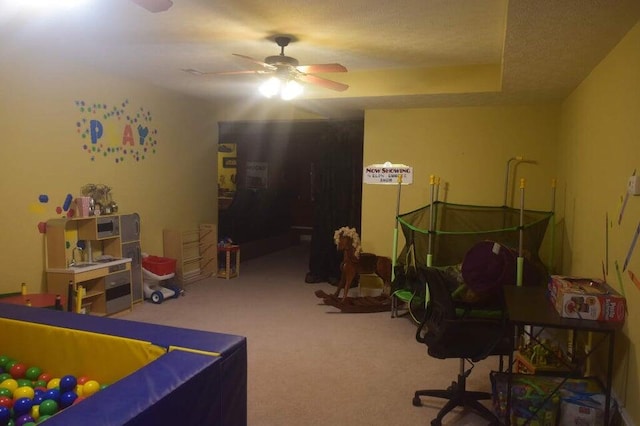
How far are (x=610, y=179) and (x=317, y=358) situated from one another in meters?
2.29

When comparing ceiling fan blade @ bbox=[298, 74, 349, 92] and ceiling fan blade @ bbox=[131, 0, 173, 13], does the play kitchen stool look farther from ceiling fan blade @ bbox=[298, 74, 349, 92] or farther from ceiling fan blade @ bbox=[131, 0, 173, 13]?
ceiling fan blade @ bbox=[131, 0, 173, 13]

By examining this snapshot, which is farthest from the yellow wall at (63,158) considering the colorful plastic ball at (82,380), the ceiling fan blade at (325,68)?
the ceiling fan blade at (325,68)

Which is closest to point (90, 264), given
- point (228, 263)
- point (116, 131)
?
point (116, 131)

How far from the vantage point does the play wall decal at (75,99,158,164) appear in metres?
4.27

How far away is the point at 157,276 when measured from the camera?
477 centimetres

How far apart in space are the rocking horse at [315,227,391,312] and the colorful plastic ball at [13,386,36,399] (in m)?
3.00

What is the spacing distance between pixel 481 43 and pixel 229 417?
310 centimetres

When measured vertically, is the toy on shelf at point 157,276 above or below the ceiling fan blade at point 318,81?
below

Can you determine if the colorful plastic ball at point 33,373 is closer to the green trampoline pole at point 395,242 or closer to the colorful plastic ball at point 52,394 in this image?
the colorful plastic ball at point 52,394

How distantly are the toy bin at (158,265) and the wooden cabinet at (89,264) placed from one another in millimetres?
423

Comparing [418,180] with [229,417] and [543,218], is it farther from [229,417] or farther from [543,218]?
[229,417]

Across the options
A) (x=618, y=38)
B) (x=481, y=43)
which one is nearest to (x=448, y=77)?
(x=481, y=43)

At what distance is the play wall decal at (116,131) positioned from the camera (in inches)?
168

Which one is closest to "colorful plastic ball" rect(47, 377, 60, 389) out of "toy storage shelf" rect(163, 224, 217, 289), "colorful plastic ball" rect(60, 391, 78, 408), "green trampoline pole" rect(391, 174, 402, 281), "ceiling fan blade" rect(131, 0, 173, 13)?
"colorful plastic ball" rect(60, 391, 78, 408)
